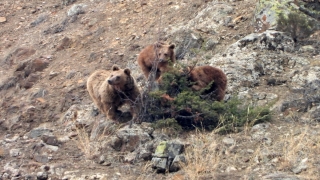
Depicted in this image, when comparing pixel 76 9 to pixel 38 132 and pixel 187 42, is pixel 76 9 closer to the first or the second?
pixel 187 42

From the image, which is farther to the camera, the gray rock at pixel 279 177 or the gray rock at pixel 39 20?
the gray rock at pixel 39 20

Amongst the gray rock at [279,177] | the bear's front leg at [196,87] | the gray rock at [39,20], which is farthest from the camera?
the gray rock at [39,20]

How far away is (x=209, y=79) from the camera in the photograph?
9898 mm

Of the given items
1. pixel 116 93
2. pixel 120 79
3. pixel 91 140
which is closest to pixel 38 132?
pixel 91 140

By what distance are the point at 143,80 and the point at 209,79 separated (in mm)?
2229

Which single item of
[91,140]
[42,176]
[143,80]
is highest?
[42,176]

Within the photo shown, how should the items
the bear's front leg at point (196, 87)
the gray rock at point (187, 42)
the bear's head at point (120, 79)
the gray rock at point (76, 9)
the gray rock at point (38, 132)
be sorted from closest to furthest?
the bear's front leg at point (196, 87) → the gray rock at point (38, 132) → the bear's head at point (120, 79) → the gray rock at point (187, 42) → the gray rock at point (76, 9)

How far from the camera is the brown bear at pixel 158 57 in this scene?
10.7 m

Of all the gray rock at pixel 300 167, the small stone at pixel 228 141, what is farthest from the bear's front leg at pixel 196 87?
the gray rock at pixel 300 167

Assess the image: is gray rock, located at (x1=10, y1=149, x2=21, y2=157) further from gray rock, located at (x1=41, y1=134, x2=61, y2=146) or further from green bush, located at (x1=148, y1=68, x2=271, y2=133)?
green bush, located at (x1=148, y1=68, x2=271, y2=133)

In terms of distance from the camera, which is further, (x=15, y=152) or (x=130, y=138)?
(x=15, y=152)

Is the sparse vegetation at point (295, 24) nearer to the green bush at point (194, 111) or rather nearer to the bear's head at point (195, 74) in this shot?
the bear's head at point (195, 74)

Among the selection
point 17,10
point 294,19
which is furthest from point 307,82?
point 17,10

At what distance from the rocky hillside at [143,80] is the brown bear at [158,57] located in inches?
17.5
